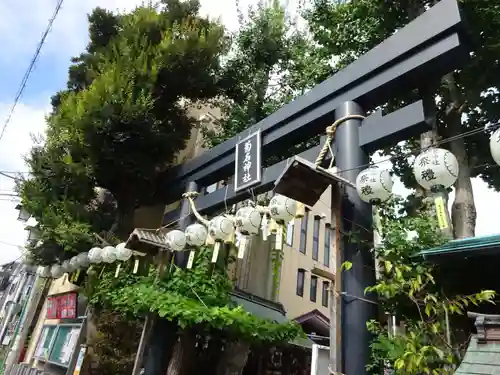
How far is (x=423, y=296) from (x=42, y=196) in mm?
10685

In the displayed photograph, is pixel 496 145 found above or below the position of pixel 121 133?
below

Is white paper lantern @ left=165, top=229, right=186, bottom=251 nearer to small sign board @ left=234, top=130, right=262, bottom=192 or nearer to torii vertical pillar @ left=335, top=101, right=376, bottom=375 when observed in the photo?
small sign board @ left=234, top=130, right=262, bottom=192

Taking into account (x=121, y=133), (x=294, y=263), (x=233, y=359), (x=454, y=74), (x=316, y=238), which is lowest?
(x=233, y=359)

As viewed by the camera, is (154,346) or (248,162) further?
(154,346)

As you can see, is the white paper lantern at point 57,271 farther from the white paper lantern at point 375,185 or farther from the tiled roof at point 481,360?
the tiled roof at point 481,360

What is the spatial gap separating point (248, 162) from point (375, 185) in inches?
142

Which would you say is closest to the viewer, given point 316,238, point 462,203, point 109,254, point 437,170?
point 437,170

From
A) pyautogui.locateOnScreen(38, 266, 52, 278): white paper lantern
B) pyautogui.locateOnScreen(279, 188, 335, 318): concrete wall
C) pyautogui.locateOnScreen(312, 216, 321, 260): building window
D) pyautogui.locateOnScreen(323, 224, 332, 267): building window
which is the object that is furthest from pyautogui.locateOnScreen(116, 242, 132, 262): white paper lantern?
pyautogui.locateOnScreen(323, 224, 332, 267): building window

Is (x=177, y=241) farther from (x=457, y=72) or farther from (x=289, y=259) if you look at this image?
(x=289, y=259)

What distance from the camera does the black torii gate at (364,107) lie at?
16.2ft

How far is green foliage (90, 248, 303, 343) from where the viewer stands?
7406mm

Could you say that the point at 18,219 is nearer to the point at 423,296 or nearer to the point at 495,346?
the point at 423,296

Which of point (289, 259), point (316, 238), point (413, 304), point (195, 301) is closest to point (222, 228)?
point (195, 301)

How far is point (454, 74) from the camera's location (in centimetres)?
1008
